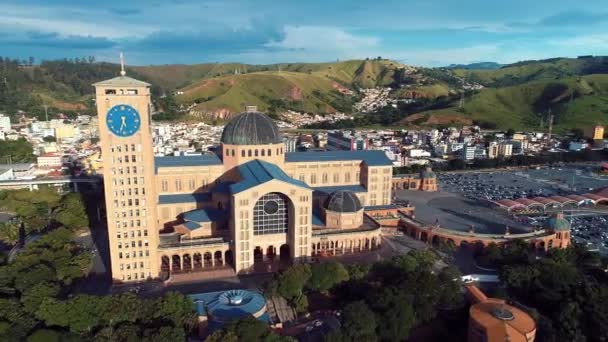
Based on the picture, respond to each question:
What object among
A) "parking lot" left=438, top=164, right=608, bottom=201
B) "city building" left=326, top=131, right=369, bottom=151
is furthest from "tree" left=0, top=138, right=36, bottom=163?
"parking lot" left=438, top=164, right=608, bottom=201

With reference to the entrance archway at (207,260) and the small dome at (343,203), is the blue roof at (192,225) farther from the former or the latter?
the small dome at (343,203)

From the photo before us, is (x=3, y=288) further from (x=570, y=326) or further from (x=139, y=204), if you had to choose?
(x=570, y=326)

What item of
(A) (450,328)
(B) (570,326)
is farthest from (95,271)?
(B) (570,326)

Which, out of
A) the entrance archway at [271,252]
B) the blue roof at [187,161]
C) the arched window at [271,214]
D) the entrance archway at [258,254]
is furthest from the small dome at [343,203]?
the blue roof at [187,161]

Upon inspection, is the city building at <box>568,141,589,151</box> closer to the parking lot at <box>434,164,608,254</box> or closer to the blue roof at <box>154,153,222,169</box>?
the parking lot at <box>434,164,608,254</box>

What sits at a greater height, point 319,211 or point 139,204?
point 139,204
